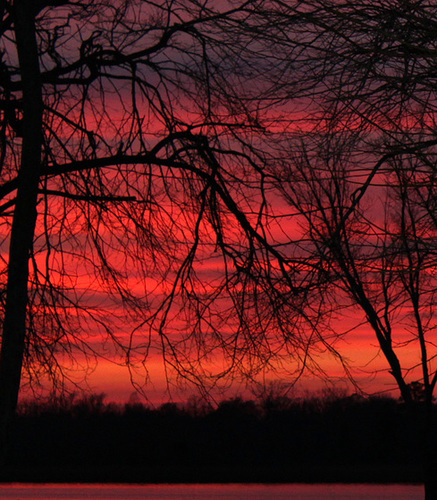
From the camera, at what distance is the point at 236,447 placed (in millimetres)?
50812

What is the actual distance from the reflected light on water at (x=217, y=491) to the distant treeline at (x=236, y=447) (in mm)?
1043

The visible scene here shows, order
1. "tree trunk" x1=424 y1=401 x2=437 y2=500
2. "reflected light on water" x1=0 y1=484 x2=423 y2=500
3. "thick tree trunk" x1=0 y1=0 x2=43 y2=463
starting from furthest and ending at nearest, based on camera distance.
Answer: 1. "reflected light on water" x1=0 y1=484 x2=423 y2=500
2. "tree trunk" x1=424 y1=401 x2=437 y2=500
3. "thick tree trunk" x1=0 y1=0 x2=43 y2=463

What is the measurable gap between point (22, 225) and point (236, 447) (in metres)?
43.5

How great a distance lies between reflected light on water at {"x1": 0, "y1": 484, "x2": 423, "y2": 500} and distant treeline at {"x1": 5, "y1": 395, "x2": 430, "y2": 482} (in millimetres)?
1043

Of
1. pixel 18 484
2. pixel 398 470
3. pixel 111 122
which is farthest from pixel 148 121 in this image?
pixel 398 470

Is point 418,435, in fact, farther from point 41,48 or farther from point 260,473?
point 260,473

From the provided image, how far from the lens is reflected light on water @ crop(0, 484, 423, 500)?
4059 cm

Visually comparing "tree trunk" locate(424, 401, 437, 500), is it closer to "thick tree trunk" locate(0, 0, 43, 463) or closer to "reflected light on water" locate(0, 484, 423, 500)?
"thick tree trunk" locate(0, 0, 43, 463)

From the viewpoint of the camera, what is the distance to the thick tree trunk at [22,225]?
8.70 m

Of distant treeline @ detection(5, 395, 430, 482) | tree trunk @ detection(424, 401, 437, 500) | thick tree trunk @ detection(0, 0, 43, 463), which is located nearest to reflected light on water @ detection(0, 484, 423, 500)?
distant treeline @ detection(5, 395, 430, 482)

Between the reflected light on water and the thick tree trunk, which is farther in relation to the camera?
the reflected light on water

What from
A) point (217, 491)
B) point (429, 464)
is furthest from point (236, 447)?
point (429, 464)

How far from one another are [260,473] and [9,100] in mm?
44437

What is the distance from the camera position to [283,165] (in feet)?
35.2
